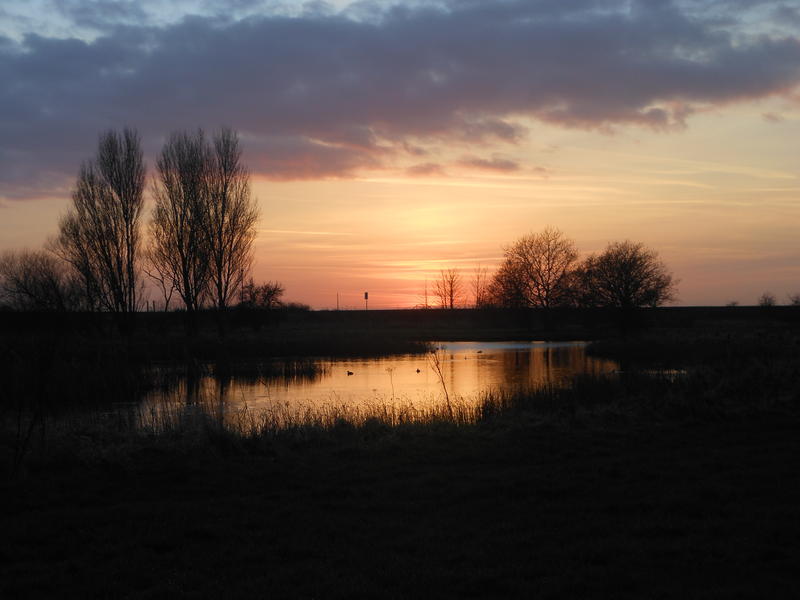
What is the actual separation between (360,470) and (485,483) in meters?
1.66

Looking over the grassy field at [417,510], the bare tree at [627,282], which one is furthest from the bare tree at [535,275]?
the grassy field at [417,510]

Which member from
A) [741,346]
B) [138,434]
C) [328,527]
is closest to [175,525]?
[328,527]

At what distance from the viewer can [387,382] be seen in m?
23.2

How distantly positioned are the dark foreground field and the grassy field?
0.07ft

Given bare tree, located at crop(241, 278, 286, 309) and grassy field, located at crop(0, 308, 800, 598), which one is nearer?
grassy field, located at crop(0, 308, 800, 598)

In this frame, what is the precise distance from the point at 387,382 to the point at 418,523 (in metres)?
17.3

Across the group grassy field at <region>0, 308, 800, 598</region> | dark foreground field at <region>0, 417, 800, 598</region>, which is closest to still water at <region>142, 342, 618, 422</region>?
grassy field at <region>0, 308, 800, 598</region>

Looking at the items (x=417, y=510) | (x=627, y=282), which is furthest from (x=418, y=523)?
(x=627, y=282)

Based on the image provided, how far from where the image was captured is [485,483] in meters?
7.12

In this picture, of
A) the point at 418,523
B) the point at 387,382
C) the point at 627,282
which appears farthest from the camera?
the point at 627,282

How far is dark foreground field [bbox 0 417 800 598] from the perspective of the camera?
4469 millimetres

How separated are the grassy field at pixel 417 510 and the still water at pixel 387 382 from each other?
215 inches

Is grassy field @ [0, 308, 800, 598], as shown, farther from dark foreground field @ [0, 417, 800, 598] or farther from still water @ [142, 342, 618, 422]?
still water @ [142, 342, 618, 422]

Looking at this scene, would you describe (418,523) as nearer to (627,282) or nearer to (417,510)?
(417,510)
